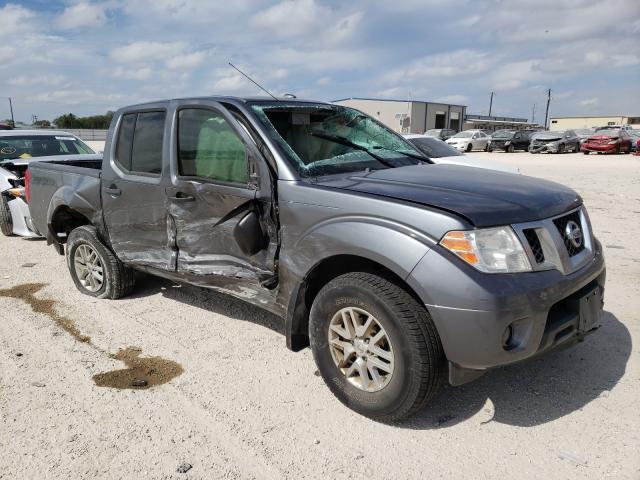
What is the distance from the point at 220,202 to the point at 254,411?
141cm

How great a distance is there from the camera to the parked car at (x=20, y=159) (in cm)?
750

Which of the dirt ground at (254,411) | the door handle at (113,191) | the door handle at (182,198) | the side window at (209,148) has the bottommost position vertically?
the dirt ground at (254,411)

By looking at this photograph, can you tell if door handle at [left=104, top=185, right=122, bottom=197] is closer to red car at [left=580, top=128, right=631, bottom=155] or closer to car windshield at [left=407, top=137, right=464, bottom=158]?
car windshield at [left=407, top=137, right=464, bottom=158]

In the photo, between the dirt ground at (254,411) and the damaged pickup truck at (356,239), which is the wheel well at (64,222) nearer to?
the damaged pickup truck at (356,239)

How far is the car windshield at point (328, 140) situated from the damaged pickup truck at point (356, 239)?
13mm

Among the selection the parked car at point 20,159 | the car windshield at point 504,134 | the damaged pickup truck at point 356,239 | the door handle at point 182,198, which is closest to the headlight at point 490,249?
the damaged pickup truck at point 356,239

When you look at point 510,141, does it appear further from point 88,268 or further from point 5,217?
point 88,268

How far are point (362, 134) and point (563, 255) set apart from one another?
178 cm

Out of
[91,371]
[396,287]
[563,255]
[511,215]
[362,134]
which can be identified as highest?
[362,134]

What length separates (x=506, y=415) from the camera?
3.01 meters

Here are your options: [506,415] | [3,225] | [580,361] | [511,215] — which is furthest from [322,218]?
[3,225]

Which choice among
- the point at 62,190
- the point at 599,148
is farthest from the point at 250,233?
the point at 599,148

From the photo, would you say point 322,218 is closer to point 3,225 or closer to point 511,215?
point 511,215

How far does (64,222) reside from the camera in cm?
555
